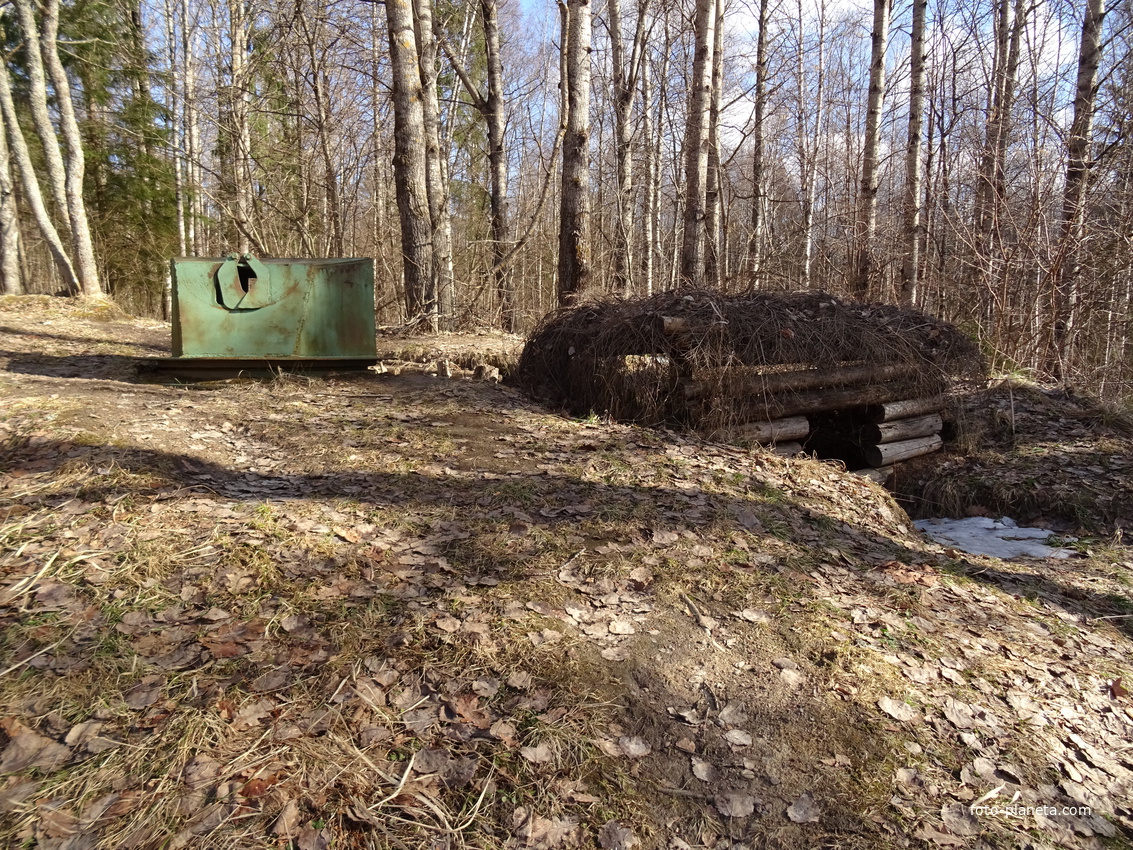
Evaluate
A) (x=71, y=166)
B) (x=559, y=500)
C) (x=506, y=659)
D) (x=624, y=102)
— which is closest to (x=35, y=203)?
(x=71, y=166)

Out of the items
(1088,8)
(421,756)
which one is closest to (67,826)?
(421,756)

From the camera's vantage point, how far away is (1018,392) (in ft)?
Answer: 26.1

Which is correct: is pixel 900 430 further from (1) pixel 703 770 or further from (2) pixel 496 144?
(2) pixel 496 144

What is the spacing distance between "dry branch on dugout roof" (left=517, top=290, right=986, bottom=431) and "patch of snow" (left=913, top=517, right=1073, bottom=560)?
140 centimetres

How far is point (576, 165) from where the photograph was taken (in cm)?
786

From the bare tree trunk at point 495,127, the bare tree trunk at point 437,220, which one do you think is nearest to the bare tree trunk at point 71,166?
the bare tree trunk at point 495,127

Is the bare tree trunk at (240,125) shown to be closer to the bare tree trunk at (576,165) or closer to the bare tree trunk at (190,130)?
the bare tree trunk at (190,130)

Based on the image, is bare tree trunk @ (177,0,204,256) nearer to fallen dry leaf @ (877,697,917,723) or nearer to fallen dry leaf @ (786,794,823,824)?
fallen dry leaf @ (877,697,917,723)

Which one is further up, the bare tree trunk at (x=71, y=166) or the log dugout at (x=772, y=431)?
the bare tree trunk at (x=71, y=166)

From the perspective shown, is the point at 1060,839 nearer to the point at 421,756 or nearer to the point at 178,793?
the point at 421,756

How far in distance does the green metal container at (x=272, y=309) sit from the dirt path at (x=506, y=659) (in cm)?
157

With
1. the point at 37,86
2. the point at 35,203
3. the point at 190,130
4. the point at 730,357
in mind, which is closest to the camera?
the point at 730,357

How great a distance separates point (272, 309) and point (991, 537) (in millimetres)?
6679

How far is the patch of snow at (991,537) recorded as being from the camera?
4.77m
